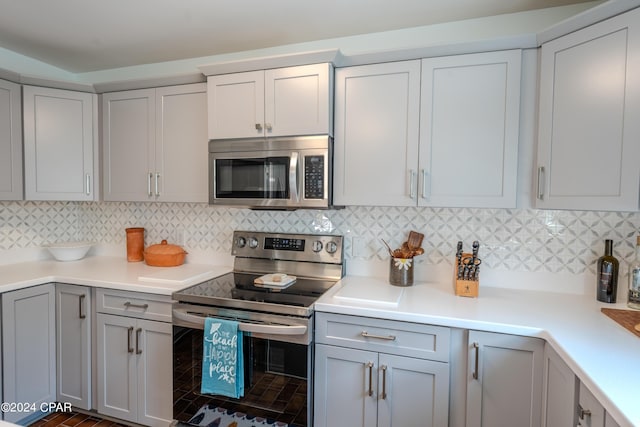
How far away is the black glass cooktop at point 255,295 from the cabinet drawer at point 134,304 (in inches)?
6.1

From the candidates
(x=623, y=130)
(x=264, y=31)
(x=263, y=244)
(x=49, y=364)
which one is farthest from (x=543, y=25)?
(x=49, y=364)

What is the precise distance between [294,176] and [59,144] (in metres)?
1.79

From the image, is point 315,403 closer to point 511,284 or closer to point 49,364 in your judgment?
point 511,284

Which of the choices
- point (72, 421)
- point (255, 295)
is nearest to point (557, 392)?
point (255, 295)

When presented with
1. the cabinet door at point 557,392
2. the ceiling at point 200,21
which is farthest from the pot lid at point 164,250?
the cabinet door at point 557,392

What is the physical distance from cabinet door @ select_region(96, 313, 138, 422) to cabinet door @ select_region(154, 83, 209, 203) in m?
0.85

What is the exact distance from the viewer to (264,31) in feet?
6.90

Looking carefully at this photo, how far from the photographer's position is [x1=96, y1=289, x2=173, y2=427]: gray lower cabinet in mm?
1913

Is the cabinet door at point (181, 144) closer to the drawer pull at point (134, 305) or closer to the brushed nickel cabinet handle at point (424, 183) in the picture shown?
the drawer pull at point (134, 305)

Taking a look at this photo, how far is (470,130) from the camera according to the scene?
172cm

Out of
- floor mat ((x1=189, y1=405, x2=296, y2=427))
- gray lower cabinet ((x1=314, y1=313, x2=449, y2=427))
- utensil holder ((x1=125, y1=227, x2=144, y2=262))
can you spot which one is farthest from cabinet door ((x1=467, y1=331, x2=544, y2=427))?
utensil holder ((x1=125, y1=227, x2=144, y2=262))

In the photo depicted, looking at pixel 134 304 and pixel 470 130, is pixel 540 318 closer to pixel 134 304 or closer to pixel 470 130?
pixel 470 130

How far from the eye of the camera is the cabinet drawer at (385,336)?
1.50 m

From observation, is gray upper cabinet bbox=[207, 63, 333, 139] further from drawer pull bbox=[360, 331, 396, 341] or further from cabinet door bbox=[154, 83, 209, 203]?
drawer pull bbox=[360, 331, 396, 341]
